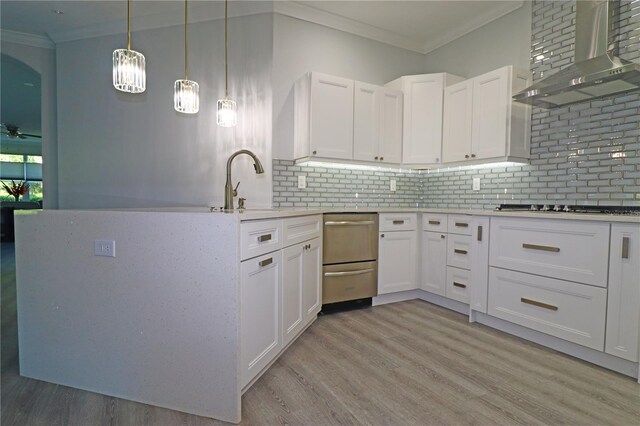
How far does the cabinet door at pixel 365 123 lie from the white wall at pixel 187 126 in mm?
869

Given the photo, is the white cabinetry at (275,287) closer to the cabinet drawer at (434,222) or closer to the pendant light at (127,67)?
the pendant light at (127,67)

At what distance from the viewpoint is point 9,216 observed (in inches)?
341

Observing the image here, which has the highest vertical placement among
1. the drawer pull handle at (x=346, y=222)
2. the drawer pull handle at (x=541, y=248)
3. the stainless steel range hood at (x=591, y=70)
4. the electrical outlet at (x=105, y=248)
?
the stainless steel range hood at (x=591, y=70)

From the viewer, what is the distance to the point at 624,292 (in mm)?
1819

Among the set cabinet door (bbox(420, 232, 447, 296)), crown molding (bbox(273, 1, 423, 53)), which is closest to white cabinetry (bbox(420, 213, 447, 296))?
cabinet door (bbox(420, 232, 447, 296))

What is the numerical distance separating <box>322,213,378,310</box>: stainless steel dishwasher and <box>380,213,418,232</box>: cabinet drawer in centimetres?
10

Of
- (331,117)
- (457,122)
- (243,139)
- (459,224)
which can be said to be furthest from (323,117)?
(459,224)

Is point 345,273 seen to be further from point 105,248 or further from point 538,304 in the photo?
point 105,248

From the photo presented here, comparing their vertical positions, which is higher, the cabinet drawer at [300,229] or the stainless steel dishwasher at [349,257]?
the cabinet drawer at [300,229]

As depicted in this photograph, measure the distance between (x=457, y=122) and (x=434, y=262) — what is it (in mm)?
1436

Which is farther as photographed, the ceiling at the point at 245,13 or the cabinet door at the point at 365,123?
the cabinet door at the point at 365,123

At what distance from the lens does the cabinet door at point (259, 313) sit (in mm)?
1508

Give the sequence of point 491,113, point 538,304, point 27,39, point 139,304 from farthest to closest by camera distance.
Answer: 1. point 27,39
2. point 491,113
3. point 538,304
4. point 139,304

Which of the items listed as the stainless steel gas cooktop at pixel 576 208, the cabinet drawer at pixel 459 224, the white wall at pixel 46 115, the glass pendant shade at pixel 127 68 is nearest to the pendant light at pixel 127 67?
the glass pendant shade at pixel 127 68
